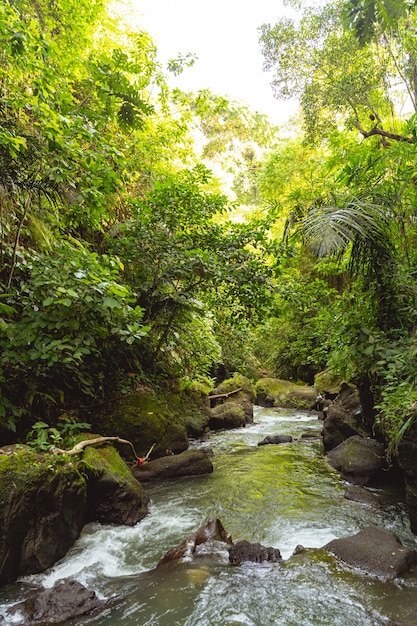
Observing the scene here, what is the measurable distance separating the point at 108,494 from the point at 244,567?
1.93 m

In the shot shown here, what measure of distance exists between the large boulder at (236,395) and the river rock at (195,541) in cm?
839

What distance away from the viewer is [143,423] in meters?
6.84

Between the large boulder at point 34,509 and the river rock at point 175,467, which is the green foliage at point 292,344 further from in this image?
the large boulder at point 34,509

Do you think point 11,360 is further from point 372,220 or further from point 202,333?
point 202,333

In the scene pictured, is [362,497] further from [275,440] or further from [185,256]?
[185,256]

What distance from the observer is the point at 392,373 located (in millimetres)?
4391

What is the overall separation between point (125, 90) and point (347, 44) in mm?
5206

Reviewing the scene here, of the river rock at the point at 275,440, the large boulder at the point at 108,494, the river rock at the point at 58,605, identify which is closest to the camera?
the river rock at the point at 58,605

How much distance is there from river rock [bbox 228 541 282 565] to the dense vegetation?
6.20 feet

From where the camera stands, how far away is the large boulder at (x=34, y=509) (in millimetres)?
3232

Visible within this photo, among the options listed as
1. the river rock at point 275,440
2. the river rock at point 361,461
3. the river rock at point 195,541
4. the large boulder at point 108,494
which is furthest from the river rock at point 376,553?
the river rock at point 275,440

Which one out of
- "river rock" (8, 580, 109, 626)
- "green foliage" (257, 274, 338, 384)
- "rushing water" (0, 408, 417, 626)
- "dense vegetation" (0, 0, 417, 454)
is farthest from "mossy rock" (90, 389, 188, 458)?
"green foliage" (257, 274, 338, 384)

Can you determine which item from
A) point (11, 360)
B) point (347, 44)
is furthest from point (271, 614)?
point (347, 44)

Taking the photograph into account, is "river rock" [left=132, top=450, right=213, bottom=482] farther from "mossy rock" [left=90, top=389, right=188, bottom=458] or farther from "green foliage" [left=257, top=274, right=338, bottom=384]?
"green foliage" [left=257, top=274, right=338, bottom=384]
